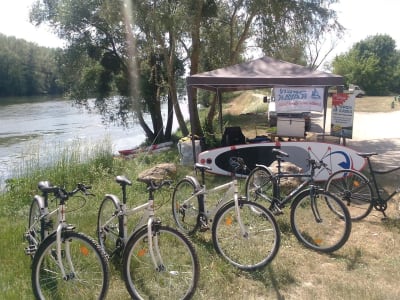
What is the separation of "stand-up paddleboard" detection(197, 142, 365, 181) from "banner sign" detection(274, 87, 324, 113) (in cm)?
105

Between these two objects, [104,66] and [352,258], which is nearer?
[352,258]

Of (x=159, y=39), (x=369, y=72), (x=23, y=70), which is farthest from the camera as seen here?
(x=23, y=70)

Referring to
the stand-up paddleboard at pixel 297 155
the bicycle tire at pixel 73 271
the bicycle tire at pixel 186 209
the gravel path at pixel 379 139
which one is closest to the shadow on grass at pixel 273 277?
the bicycle tire at pixel 186 209

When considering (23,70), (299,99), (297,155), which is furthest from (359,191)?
(23,70)

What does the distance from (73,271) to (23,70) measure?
66.4m

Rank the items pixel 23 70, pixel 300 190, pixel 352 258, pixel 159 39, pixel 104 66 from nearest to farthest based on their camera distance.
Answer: pixel 352 258
pixel 300 190
pixel 159 39
pixel 104 66
pixel 23 70

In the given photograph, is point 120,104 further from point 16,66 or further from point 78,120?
point 16,66

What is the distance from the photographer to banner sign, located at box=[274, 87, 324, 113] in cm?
825

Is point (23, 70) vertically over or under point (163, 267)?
over

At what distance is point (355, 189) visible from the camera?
18.4ft

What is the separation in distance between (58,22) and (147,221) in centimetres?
1747

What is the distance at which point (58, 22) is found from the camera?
18688 mm

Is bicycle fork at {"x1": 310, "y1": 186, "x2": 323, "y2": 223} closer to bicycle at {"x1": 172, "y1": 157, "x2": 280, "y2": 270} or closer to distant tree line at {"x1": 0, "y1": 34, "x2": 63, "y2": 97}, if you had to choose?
bicycle at {"x1": 172, "y1": 157, "x2": 280, "y2": 270}

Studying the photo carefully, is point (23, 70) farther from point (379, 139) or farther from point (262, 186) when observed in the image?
point (262, 186)
